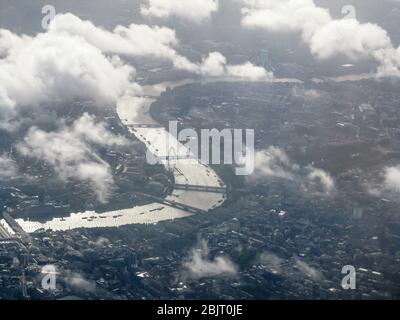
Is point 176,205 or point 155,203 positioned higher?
point 155,203

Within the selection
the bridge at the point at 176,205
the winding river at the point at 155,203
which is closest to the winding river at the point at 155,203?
the winding river at the point at 155,203

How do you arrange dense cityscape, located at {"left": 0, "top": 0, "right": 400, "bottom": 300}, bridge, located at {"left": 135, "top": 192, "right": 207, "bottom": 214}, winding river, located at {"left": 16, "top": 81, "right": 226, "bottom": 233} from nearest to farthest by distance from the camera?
dense cityscape, located at {"left": 0, "top": 0, "right": 400, "bottom": 300} → winding river, located at {"left": 16, "top": 81, "right": 226, "bottom": 233} → bridge, located at {"left": 135, "top": 192, "right": 207, "bottom": 214}

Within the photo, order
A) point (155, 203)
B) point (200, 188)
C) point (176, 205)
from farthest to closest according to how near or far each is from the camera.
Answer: point (200, 188)
point (155, 203)
point (176, 205)

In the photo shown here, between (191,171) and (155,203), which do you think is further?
(191,171)

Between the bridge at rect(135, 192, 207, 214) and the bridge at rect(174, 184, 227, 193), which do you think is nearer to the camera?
the bridge at rect(135, 192, 207, 214)

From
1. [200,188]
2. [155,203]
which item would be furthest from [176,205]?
[200,188]

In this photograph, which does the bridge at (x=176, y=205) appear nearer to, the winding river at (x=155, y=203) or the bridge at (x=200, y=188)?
the winding river at (x=155, y=203)

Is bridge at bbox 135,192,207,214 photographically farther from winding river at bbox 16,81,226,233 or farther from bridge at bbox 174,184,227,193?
bridge at bbox 174,184,227,193

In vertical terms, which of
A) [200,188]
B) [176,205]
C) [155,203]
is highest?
[200,188]

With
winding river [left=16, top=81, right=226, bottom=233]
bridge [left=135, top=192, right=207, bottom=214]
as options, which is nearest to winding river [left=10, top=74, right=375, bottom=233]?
winding river [left=16, top=81, right=226, bottom=233]

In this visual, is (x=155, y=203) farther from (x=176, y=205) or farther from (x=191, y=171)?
(x=191, y=171)

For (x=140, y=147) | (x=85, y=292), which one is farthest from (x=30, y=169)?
(x=85, y=292)
